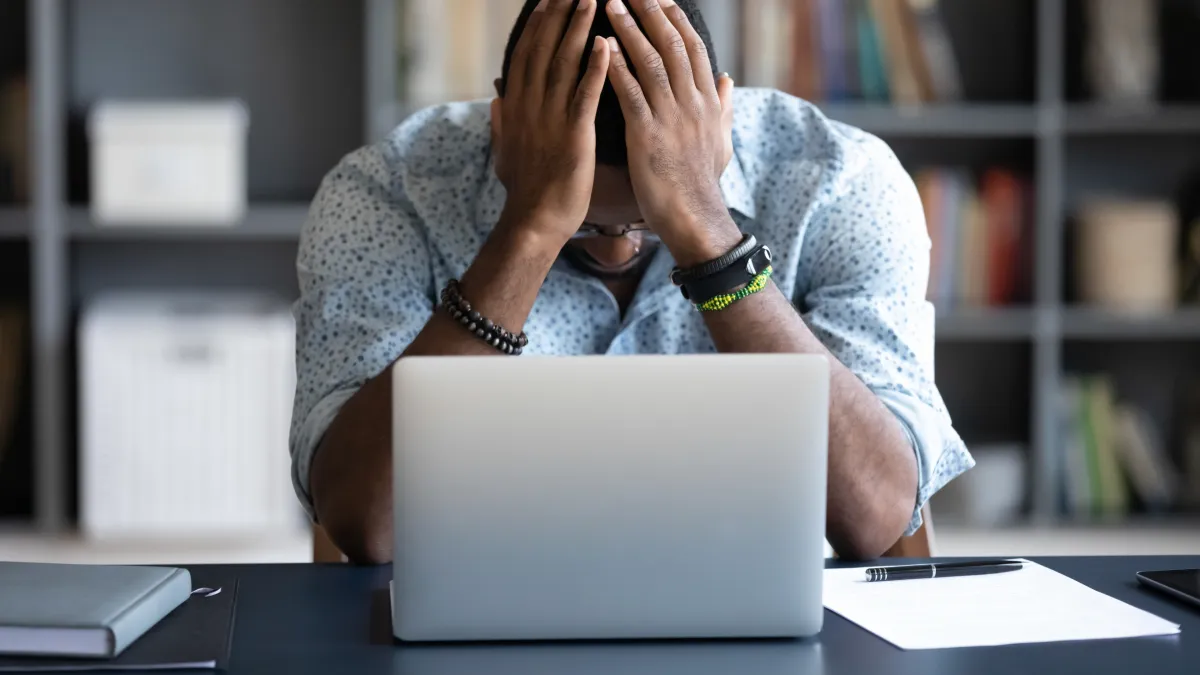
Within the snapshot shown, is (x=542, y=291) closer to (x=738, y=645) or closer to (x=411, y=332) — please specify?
(x=411, y=332)

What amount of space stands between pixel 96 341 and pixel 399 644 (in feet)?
7.23

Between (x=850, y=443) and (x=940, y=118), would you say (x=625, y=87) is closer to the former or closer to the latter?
(x=850, y=443)

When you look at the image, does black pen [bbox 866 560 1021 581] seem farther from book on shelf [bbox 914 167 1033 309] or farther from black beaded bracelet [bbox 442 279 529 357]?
book on shelf [bbox 914 167 1033 309]

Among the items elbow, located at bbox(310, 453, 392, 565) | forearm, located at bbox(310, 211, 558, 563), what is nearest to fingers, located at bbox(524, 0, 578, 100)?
forearm, located at bbox(310, 211, 558, 563)

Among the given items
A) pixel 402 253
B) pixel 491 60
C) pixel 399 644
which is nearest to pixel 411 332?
pixel 402 253

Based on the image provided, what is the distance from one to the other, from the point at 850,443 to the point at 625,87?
357mm

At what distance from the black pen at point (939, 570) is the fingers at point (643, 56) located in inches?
17.9

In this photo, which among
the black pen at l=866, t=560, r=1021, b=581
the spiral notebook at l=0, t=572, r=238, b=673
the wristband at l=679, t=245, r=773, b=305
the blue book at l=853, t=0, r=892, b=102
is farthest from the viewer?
the blue book at l=853, t=0, r=892, b=102

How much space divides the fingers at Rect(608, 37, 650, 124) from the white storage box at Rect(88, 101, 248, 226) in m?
1.86

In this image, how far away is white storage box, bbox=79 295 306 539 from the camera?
2754 millimetres

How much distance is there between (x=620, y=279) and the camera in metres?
1.38

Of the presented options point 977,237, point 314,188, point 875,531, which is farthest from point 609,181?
point 314,188

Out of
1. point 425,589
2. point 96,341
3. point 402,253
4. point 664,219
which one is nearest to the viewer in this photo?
point 425,589

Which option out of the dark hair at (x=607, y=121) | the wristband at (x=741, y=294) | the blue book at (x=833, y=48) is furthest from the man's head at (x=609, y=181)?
the blue book at (x=833, y=48)
